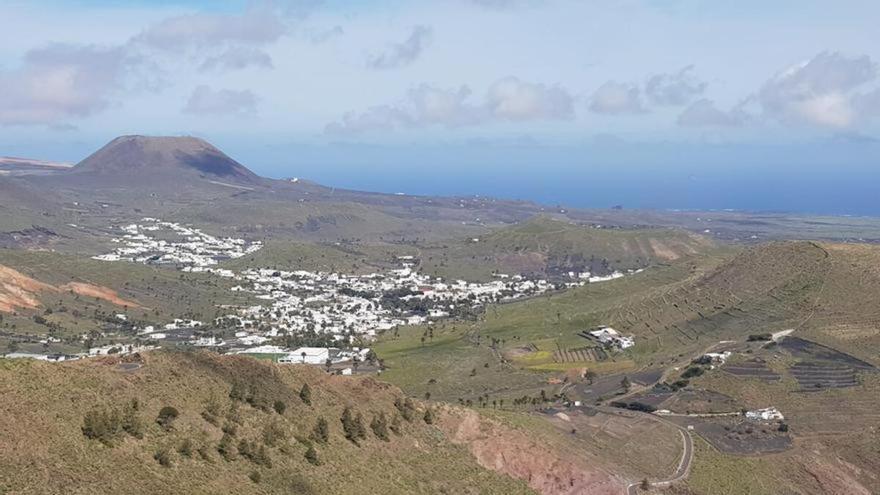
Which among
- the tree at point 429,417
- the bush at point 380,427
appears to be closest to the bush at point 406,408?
the tree at point 429,417

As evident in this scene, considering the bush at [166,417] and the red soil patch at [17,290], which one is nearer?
the bush at [166,417]

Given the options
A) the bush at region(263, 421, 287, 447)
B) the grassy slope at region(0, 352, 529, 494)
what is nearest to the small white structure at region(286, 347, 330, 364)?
the grassy slope at region(0, 352, 529, 494)

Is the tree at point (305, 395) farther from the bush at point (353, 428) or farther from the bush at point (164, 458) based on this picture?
the bush at point (164, 458)

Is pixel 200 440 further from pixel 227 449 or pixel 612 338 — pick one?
pixel 612 338

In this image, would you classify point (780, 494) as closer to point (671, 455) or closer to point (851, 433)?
point (671, 455)

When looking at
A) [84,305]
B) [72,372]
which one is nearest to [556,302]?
[84,305]

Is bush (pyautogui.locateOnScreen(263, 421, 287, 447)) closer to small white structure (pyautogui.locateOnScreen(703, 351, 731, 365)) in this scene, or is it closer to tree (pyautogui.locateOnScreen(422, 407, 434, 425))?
tree (pyautogui.locateOnScreen(422, 407, 434, 425))

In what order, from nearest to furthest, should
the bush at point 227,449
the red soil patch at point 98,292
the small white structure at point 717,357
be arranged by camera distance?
the bush at point 227,449 → the small white structure at point 717,357 → the red soil patch at point 98,292
